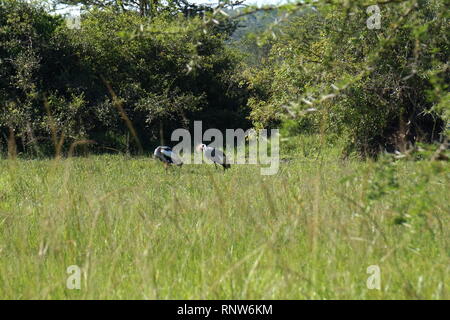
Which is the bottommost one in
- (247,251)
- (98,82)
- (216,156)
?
(216,156)

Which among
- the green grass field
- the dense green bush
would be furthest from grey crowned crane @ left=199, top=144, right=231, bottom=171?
the green grass field

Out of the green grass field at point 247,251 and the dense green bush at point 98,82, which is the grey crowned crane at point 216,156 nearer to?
the dense green bush at point 98,82

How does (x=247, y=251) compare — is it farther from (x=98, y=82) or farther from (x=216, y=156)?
(x=98, y=82)

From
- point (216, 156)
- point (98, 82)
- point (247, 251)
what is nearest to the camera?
point (247, 251)

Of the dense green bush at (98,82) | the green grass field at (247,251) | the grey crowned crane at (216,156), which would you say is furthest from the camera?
the dense green bush at (98,82)

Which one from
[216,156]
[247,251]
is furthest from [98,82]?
[247,251]

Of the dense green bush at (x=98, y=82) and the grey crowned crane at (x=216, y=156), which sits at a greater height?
the dense green bush at (x=98, y=82)

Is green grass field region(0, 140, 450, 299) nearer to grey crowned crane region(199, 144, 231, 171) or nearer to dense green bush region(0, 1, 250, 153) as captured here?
grey crowned crane region(199, 144, 231, 171)

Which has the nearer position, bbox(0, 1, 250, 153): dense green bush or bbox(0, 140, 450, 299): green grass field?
bbox(0, 140, 450, 299): green grass field

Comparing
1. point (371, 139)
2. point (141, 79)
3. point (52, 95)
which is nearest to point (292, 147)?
point (371, 139)

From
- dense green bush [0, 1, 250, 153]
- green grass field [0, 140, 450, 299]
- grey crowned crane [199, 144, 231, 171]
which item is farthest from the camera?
dense green bush [0, 1, 250, 153]

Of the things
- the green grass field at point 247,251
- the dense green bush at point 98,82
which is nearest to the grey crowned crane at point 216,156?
the dense green bush at point 98,82
